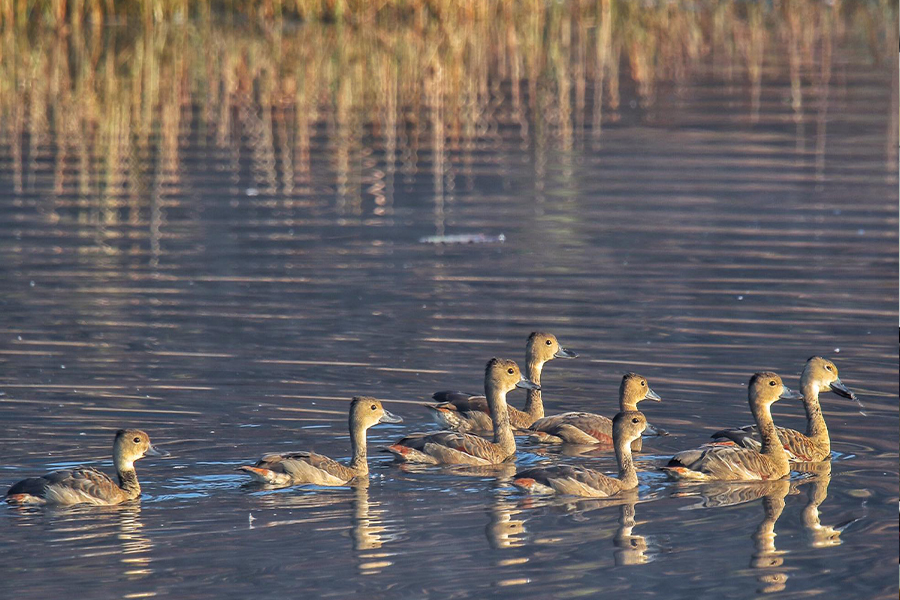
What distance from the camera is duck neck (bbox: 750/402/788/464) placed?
8.58 m

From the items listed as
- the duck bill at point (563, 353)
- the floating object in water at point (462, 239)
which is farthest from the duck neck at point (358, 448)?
the floating object in water at point (462, 239)

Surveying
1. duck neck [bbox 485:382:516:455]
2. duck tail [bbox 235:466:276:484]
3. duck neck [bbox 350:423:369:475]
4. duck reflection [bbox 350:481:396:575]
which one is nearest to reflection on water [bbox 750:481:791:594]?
duck neck [bbox 485:382:516:455]

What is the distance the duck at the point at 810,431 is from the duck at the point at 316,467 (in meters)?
1.87

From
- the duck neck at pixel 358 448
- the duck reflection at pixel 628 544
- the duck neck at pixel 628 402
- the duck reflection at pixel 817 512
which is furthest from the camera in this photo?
the duck neck at pixel 628 402

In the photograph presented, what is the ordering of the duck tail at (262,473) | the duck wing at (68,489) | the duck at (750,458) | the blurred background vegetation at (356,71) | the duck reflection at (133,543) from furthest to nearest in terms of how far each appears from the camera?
1. the blurred background vegetation at (356,71)
2. the duck at (750,458)
3. the duck tail at (262,473)
4. the duck wing at (68,489)
5. the duck reflection at (133,543)

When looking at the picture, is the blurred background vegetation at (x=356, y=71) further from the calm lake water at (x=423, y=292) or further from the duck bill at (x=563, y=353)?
the duck bill at (x=563, y=353)

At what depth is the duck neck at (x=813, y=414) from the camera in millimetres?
8880

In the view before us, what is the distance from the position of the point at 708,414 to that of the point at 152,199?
322 inches

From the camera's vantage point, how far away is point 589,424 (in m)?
9.05

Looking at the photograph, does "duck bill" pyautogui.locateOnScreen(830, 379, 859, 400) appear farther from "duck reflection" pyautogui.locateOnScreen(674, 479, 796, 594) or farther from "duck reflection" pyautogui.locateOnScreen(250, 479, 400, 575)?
"duck reflection" pyautogui.locateOnScreen(250, 479, 400, 575)

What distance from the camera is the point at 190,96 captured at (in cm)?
2223

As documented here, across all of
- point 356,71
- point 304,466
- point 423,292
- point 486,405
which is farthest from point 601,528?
point 356,71

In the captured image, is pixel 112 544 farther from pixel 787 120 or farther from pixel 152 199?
pixel 787 120

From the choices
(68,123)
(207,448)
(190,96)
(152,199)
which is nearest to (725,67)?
(190,96)
